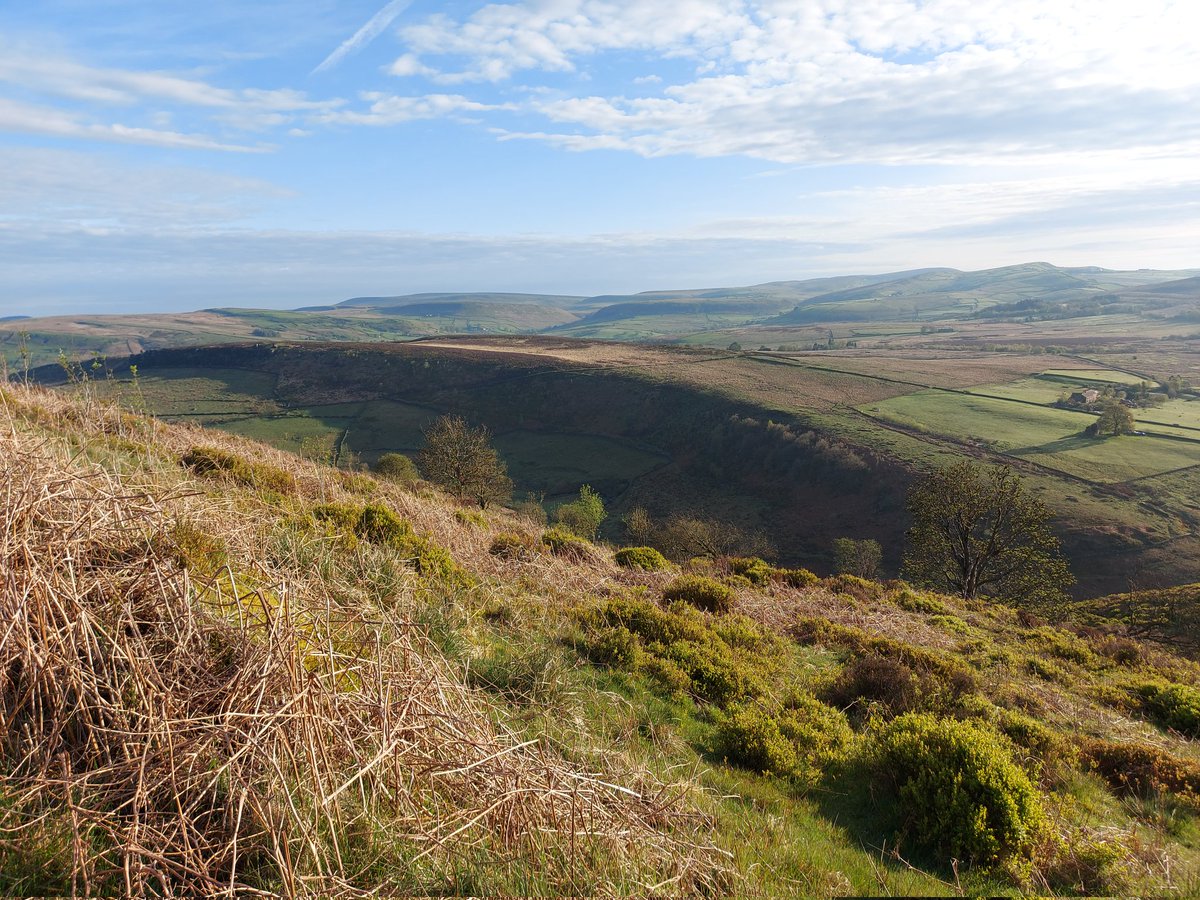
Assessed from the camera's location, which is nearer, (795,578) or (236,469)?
(236,469)

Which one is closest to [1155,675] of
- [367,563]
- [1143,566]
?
[367,563]

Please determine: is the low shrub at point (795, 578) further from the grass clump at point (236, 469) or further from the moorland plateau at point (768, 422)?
the moorland plateau at point (768, 422)

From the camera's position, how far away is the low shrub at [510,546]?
1230 centimetres

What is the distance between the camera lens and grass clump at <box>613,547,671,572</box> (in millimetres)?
14766

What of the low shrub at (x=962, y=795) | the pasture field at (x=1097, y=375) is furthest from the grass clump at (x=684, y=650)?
the pasture field at (x=1097, y=375)

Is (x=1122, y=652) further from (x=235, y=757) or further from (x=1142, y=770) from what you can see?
(x=235, y=757)

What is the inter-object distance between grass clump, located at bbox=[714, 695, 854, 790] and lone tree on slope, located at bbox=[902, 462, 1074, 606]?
23.6m

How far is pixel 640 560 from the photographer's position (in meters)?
15.0

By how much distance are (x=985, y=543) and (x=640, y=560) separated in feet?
70.3

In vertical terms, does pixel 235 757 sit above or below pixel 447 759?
above

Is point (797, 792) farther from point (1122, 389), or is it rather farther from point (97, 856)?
point (1122, 389)

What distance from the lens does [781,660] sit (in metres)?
9.29

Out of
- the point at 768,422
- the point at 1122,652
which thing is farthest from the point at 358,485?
the point at 768,422

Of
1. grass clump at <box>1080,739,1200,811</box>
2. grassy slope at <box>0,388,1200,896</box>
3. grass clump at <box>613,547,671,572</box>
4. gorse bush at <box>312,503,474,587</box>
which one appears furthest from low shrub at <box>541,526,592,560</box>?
grass clump at <box>1080,739,1200,811</box>
